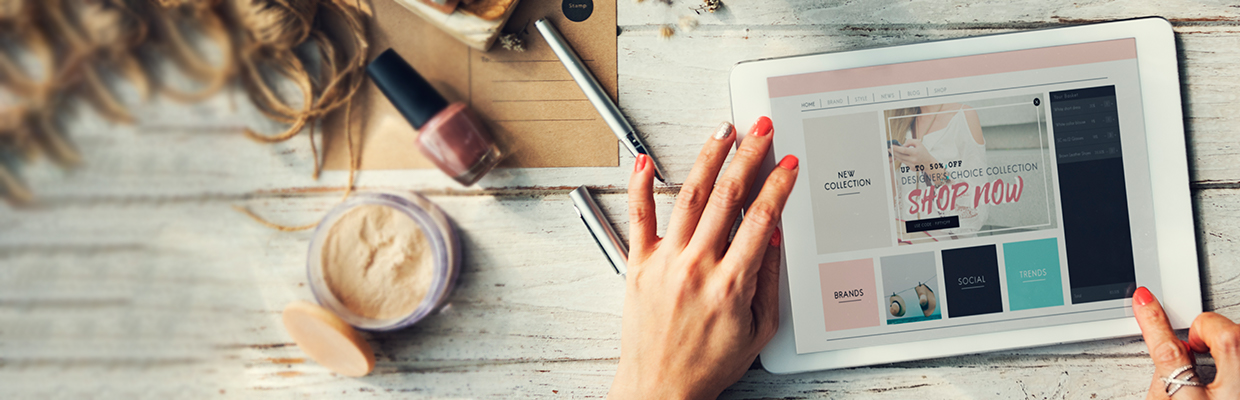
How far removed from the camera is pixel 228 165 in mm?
470

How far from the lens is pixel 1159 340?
0.52 m

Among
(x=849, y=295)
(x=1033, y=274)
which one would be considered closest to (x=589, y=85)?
(x=849, y=295)

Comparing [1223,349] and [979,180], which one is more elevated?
[979,180]

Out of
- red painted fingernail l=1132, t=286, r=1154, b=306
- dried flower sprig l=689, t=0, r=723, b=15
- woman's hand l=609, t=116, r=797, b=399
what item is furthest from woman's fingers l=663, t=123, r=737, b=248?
red painted fingernail l=1132, t=286, r=1154, b=306

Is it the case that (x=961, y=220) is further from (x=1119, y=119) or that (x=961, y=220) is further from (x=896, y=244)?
(x=1119, y=119)

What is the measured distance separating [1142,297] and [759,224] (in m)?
0.38

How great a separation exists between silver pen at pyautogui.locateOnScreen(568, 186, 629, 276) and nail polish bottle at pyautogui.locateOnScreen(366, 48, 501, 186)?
97 millimetres

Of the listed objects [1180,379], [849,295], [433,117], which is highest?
[433,117]

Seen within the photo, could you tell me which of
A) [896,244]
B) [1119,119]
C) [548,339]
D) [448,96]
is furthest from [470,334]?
[1119,119]

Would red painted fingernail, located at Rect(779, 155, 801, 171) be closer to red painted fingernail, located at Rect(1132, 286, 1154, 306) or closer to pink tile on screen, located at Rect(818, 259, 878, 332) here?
pink tile on screen, located at Rect(818, 259, 878, 332)

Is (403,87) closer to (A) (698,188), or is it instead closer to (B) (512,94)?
(B) (512,94)

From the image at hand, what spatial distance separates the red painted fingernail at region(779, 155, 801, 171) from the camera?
0.49 meters

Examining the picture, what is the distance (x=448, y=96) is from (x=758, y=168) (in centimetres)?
29

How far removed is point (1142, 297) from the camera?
52 cm
